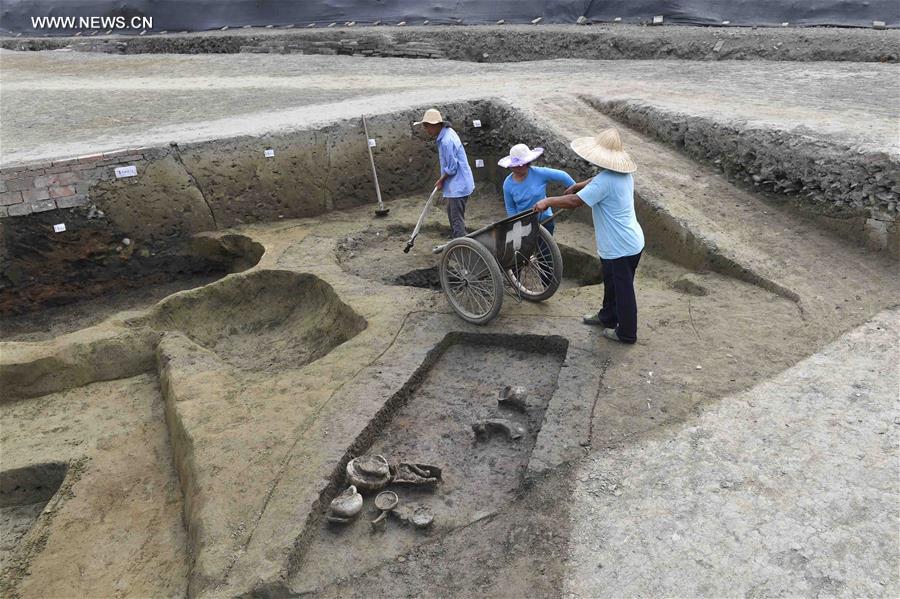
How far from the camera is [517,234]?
215 inches

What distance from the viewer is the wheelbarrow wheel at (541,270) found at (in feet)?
18.5

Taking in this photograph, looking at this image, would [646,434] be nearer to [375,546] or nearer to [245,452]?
[375,546]

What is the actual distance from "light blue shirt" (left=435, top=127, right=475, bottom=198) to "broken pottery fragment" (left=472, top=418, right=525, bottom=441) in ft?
11.0

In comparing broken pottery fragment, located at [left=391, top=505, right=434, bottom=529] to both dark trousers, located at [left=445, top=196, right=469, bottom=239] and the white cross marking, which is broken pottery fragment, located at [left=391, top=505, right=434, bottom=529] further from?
dark trousers, located at [left=445, top=196, right=469, bottom=239]

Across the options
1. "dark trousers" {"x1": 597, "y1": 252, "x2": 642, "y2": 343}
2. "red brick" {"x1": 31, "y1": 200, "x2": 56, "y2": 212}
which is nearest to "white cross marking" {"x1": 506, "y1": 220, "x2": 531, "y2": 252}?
"dark trousers" {"x1": 597, "y1": 252, "x2": 642, "y2": 343}

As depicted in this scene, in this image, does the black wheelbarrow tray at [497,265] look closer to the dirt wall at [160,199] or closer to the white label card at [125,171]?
the dirt wall at [160,199]

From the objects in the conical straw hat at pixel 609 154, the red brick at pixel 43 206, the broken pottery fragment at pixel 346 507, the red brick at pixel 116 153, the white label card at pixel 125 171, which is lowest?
the broken pottery fragment at pixel 346 507

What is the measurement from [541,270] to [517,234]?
0.51m

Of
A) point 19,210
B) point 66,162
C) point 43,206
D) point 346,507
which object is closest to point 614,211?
point 346,507

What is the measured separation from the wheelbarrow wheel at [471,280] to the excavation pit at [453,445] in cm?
24

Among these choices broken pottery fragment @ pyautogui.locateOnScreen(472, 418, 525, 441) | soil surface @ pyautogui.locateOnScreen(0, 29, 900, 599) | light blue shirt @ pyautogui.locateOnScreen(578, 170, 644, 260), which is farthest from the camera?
light blue shirt @ pyautogui.locateOnScreen(578, 170, 644, 260)

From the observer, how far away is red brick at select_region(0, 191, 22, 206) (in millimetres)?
7641

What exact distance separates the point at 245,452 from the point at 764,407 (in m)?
3.22

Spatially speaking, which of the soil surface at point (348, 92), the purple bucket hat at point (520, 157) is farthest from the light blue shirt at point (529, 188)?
Result: the soil surface at point (348, 92)
